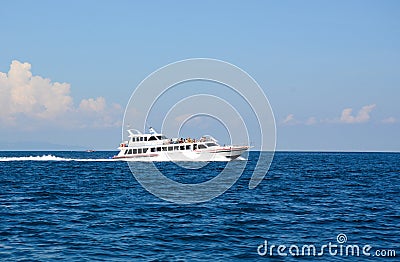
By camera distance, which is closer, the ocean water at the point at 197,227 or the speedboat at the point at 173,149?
the ocean water at the point at 197,227

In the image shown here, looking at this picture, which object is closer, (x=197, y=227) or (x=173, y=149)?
(x=197, y=227)

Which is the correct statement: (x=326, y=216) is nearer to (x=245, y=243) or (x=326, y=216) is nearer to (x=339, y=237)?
(x=339, y=237)

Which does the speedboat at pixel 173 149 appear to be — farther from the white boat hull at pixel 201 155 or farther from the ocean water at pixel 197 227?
the ocean water at pixel 197 227

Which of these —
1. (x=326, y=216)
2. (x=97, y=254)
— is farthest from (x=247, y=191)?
(x=97, y=254)

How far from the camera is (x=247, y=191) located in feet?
135

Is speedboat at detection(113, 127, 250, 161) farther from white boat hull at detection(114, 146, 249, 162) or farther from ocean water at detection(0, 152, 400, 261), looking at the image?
ocean water at detection(0, 152, 400, 261)

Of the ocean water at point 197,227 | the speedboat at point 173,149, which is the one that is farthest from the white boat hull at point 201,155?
the ocean water at point 197,227

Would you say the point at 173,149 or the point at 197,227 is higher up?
the point at 173,149

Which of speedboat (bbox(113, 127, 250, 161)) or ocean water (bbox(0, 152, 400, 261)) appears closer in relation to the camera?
ocean water (bbox(0, 152, 400, 261))

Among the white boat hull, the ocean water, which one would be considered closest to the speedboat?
the white boat hull

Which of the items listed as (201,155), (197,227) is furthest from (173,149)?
(197,227)

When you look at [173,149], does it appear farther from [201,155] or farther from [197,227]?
[197,227]

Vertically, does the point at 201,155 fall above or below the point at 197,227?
above

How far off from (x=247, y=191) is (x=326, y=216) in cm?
1412
